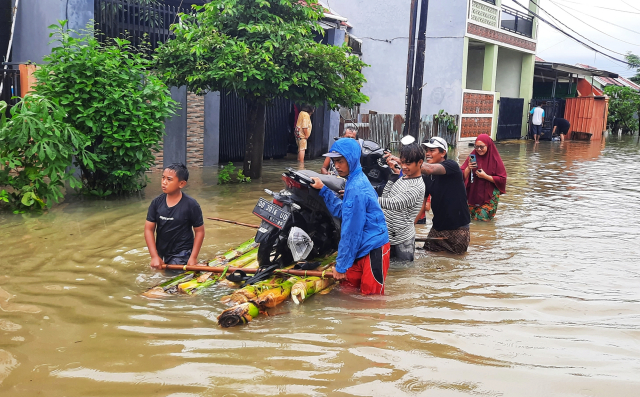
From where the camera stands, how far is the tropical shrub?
25.8ft

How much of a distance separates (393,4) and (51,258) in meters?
19.9

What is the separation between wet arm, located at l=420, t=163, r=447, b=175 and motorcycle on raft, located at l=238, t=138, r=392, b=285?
1.18 m

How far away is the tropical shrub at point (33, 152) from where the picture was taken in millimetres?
7867

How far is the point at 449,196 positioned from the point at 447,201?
2.5 inches

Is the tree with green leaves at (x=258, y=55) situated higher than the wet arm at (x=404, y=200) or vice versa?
the tree with green leaves at (x=258, y=55)

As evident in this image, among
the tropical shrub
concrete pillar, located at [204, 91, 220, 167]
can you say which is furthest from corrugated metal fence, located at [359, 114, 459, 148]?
the tropical shrub

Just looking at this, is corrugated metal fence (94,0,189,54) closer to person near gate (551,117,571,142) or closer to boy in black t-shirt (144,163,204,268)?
boy in black t-shirt (144,163,204,268)

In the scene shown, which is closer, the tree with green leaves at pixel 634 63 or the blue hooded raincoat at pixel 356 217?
the blue hooded raincoat at pixel 356 217

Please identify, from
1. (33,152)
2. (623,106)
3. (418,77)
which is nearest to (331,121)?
(418,77)

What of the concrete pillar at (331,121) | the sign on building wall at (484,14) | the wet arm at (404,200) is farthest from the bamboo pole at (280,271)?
the sign on building wall at (484,14)

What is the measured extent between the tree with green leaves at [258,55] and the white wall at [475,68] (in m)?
19.1

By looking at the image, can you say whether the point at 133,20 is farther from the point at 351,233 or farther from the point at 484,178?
the point at 351,233

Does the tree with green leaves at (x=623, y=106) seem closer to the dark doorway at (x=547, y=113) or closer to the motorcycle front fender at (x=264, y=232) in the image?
the dark doorway at (x=547, y=113)

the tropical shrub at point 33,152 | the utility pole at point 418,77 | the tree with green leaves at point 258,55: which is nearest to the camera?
the tropical shrub at point 33,152
